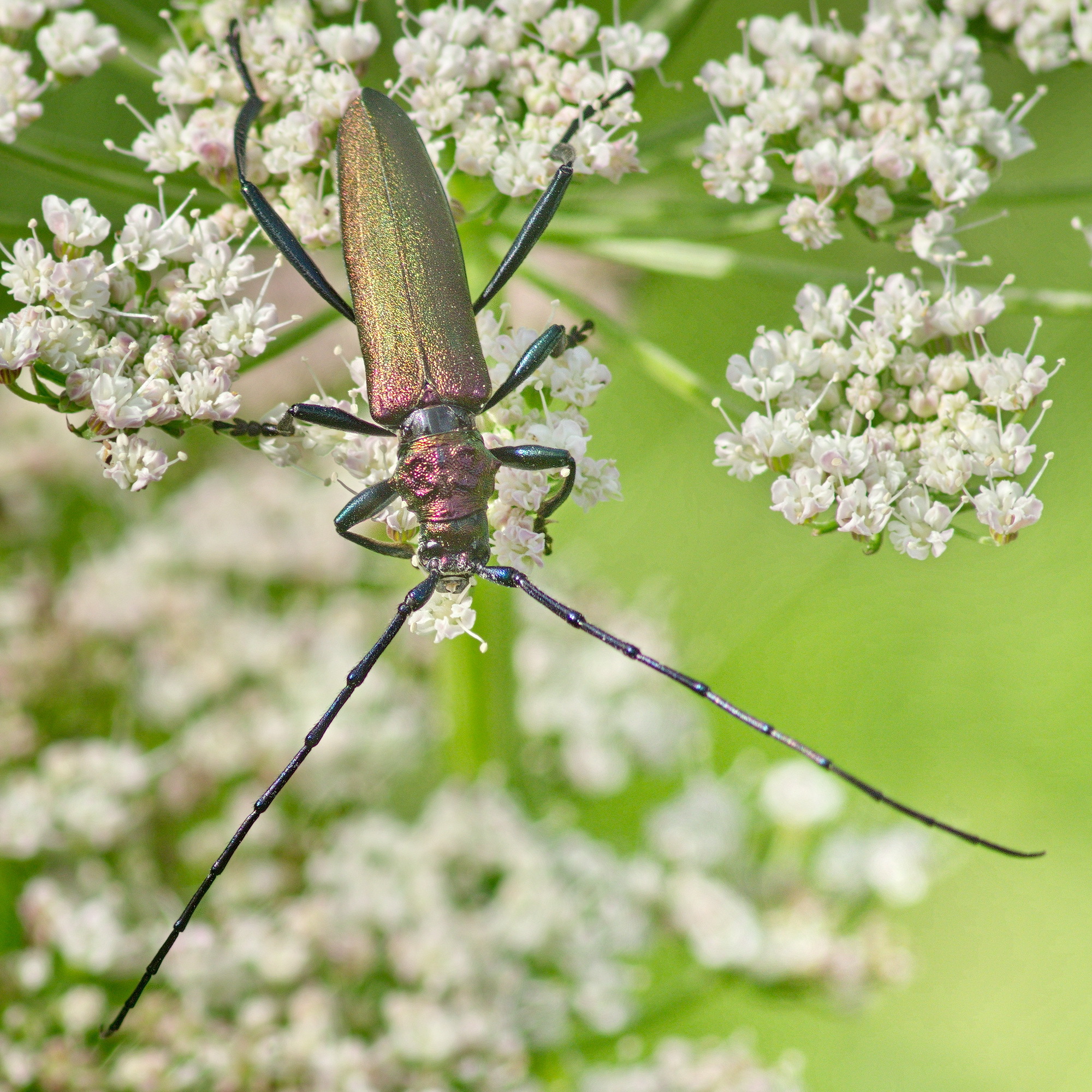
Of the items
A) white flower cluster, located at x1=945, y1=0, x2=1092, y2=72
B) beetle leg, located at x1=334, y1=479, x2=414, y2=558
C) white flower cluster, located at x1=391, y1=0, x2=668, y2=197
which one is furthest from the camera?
white flower cluster, located at x1=945, y1=0, x2=1092, y2=72

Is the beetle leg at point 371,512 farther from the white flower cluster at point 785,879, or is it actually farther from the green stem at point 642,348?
the white flower cluster at point 785,879

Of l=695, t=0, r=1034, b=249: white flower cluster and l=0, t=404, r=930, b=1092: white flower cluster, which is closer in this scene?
l=695, t=0, r=1034, b=249: white flower cluster

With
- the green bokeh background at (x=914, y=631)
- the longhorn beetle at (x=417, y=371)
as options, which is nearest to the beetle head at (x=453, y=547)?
the longhorn beetle at (x=417, y=371)

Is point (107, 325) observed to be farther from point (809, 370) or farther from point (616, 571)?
point (616, 571)

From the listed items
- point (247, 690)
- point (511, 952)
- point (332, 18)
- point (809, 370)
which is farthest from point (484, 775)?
point (332, 18)

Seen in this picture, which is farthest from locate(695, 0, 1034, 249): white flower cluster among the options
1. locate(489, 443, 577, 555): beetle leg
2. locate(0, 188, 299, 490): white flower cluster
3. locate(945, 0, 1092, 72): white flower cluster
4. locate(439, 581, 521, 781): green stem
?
locate(439, 581, 521, 781): green stem

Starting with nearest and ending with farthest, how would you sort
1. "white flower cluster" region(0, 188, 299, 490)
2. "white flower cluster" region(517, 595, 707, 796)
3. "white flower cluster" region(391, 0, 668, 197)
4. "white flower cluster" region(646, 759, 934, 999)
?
"white flower cluster" region(0, 188, 299, 490) < "white flower cluster" region(391, 0, 668, 197) < "white flower cluster" region(646, 759, 934, 999) < "white flower cluster" region(517, 595, 707, 796)

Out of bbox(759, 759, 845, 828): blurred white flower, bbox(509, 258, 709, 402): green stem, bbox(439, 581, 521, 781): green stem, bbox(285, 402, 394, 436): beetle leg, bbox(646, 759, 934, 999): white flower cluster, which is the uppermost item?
bbox(509, 258, 709, 402): green stem

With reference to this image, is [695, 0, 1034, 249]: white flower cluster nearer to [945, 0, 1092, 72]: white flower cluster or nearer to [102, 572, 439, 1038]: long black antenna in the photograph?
[945, 0, 1092, 72]: white flower cluster

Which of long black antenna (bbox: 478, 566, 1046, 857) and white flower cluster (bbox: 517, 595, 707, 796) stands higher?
long black antenna (bbox: 478, 566, 1046, 857)
